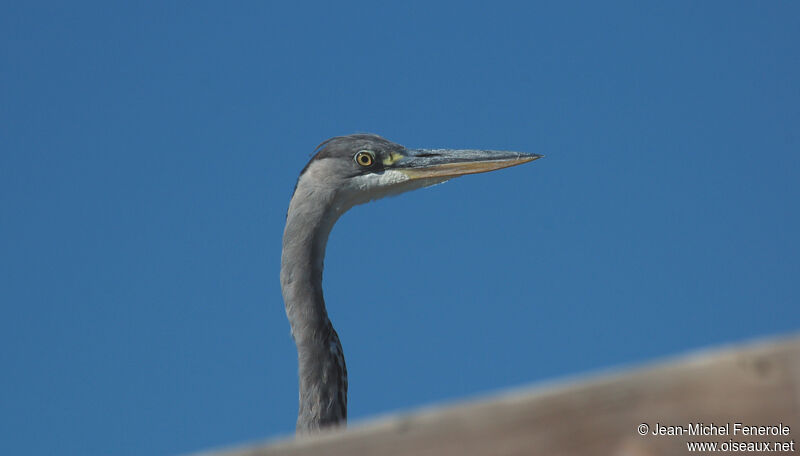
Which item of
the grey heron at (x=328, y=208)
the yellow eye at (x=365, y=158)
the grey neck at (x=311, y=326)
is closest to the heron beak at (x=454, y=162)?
the grey heron at (x=328, y=208)

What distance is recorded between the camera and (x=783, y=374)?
122 centimetres

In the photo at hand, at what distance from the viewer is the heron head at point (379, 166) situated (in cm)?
521

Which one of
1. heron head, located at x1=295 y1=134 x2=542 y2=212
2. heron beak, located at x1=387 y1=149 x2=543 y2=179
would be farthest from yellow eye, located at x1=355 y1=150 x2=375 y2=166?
heron beak, located at x1=387 y1=149 x2=543 y2=179

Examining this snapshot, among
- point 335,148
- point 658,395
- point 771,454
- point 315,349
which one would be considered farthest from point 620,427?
point 335,148

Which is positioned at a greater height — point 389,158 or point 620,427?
point 389,158

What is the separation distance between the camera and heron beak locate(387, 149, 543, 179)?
557 cm

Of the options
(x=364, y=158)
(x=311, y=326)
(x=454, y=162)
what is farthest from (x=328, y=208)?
(x=454, y=162)

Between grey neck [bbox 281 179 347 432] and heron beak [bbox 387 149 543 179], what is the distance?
2.64 feet

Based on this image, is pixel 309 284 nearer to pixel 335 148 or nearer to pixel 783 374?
pixel 335 148

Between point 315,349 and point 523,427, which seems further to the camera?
point 315,349

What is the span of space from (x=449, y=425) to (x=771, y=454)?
1.33ft

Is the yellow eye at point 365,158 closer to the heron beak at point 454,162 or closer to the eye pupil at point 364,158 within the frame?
the eye pupil at point 364,158

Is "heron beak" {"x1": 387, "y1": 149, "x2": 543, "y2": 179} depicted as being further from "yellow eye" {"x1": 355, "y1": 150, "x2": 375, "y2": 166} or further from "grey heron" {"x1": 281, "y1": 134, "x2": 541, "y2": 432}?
"yellow eye" {"x1": 355, "y1": 150, "x2": 375, "y2": 166}

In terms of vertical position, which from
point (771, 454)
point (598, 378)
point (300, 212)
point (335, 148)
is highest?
point (335, 148)
